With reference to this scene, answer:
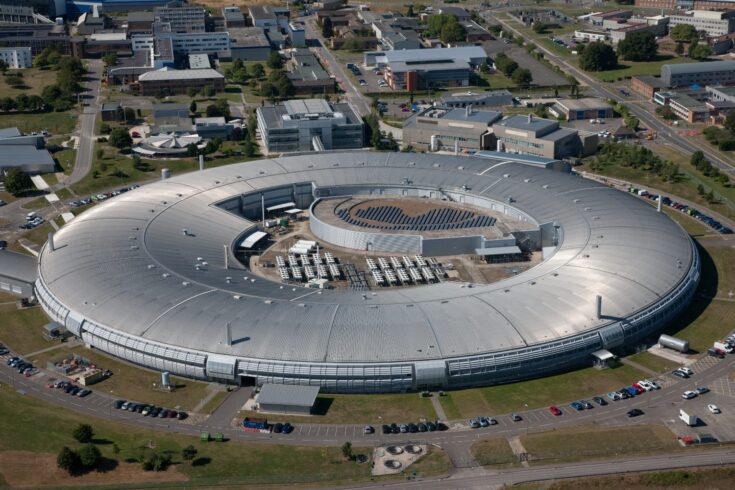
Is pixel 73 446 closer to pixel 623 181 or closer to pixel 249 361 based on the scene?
pixel 249 361

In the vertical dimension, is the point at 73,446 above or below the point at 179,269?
below

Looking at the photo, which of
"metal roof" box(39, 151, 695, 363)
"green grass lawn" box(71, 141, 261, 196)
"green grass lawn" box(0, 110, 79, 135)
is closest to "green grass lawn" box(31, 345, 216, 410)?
"metal roof" box(39, 151, 695, 363)

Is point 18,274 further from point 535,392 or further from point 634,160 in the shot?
point 634,160

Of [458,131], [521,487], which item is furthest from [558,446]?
[458,131]

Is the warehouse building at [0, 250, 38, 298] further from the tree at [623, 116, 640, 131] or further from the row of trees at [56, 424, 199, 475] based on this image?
the tree at [623, 116, 640, 131]

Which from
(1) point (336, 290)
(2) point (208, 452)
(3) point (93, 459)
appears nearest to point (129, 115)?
(1) point (336, 290)
